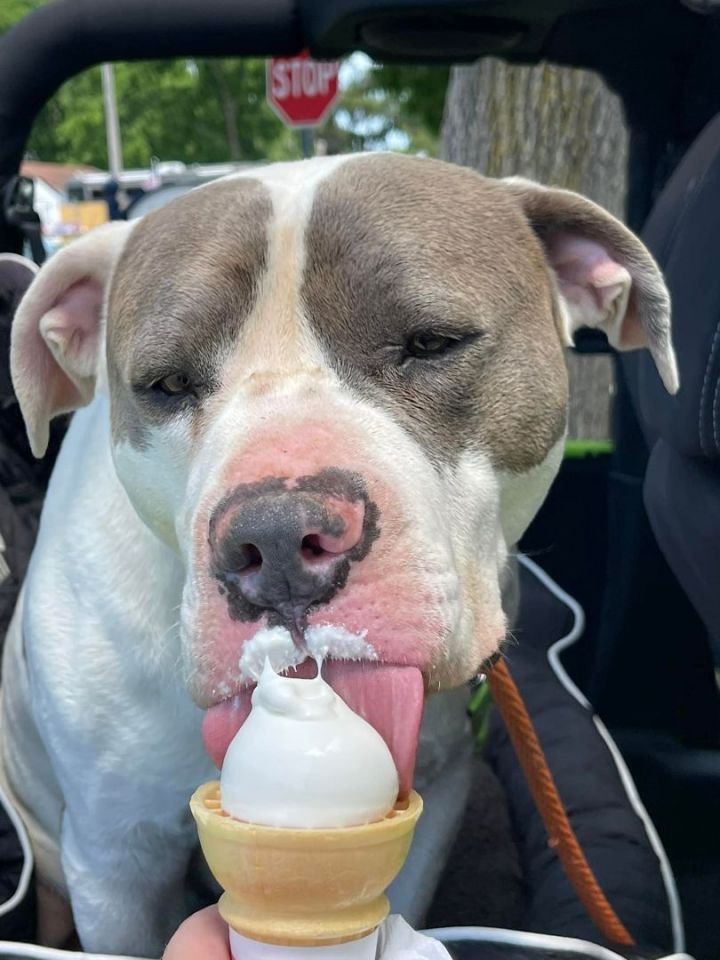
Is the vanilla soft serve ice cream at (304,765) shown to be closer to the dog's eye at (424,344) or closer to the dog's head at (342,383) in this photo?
the dog's head at (342,383)

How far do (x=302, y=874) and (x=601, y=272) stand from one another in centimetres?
111

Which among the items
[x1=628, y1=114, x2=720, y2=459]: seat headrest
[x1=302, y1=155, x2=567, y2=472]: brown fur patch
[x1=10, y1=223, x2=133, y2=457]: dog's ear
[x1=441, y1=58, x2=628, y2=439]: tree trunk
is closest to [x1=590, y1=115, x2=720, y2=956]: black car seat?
[x1=628, y1=114, x2=720, y2=459]: seat headrest

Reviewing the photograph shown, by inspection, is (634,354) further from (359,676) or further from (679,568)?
(359,676)

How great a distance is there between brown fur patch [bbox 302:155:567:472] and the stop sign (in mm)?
4764

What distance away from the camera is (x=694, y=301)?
1.57 meters

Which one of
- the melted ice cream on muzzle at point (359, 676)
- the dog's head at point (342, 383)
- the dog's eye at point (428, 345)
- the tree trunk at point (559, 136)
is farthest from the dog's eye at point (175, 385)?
the tree trunk at point (559, 136)

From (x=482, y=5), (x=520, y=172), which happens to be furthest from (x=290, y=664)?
(x=520, y=172)

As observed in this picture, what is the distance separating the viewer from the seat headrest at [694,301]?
148cm

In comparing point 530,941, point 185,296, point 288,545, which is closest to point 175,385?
point 185,296

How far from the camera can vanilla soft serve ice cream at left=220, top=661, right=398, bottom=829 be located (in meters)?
0.95

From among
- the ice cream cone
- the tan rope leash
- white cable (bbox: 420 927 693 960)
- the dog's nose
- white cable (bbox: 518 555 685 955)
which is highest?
the dog's nose

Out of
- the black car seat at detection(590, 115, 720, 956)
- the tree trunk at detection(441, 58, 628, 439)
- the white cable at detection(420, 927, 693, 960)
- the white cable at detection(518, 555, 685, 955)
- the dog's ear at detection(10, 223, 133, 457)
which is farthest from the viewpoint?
the tree trunk at detection(441, 58, 628, 439)

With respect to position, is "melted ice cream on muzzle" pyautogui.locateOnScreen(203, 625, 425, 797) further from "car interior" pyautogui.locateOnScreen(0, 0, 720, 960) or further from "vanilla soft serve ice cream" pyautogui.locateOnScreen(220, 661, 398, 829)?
"car interior" pyautogui.locateOnScreen(0, 0, 720, 960)

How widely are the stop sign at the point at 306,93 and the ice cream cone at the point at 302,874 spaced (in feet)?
18.4
